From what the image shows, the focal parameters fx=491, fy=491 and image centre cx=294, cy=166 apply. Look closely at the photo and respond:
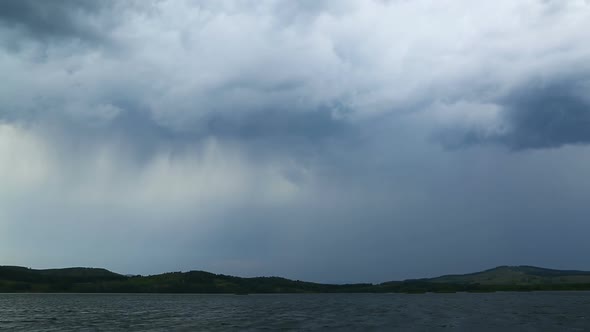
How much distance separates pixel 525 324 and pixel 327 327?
41199mm

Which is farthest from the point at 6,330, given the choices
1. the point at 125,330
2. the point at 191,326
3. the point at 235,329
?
the point at 235,329

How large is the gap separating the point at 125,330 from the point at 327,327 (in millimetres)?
38063

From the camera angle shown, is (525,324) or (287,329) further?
(525,324)

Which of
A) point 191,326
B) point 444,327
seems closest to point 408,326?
point 444,327

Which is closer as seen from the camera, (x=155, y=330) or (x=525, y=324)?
(x=155, y=330)

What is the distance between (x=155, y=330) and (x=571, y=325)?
7954 cm

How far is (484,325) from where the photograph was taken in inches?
3952

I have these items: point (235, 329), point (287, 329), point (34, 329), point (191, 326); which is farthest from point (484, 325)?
point (34, 329)

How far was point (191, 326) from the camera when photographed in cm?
9638

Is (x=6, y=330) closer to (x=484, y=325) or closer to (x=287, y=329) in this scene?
(x=287, y=329)

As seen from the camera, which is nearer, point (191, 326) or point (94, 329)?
point (94, 329)

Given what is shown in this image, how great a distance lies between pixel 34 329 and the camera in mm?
86938

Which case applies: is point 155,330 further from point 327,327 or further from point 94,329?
point 327,327

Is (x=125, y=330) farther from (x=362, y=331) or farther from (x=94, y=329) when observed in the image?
(x=362, y=331)
